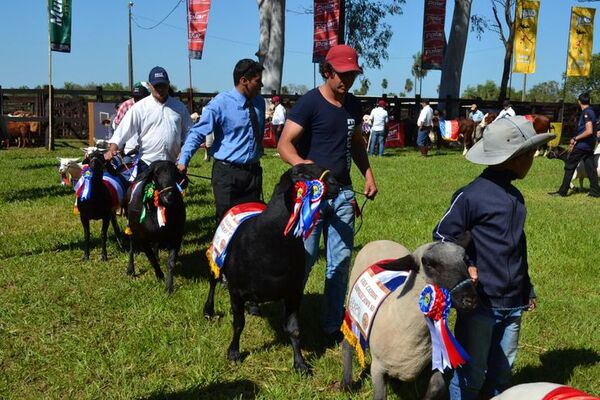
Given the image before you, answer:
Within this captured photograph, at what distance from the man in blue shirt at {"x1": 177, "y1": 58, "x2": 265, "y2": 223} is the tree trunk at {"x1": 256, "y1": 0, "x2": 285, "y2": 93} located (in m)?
18.7

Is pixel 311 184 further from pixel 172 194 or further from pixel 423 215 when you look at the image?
pixel 423 215

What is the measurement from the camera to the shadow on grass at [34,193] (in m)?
10.8

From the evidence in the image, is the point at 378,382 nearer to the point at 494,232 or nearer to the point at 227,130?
the point at 494,232

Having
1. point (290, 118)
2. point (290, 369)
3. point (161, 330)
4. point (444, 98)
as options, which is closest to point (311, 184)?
point (290, 118)

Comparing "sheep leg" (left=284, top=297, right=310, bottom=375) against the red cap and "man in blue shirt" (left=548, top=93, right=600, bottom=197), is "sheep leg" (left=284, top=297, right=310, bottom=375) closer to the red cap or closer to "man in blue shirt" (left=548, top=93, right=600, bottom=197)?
the red cap

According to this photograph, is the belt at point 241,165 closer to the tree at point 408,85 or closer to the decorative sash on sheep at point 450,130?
the decorative sash on sheep at point 450,130

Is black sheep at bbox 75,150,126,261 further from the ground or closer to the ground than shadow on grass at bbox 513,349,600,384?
further from the ground

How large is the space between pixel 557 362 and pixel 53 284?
4849 millimetres

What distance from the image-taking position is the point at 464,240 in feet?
9.91

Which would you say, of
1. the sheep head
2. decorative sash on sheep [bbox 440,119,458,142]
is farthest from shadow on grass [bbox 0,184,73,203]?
decorative sash on sheep [bbox 440,119,458,142]

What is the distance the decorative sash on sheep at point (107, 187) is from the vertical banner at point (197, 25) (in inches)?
579

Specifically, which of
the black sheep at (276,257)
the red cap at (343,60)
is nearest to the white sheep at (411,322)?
the black sheep at (276,257)

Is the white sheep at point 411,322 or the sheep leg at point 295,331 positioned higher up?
the white sheep at point 411,322

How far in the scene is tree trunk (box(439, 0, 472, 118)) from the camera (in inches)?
1037
